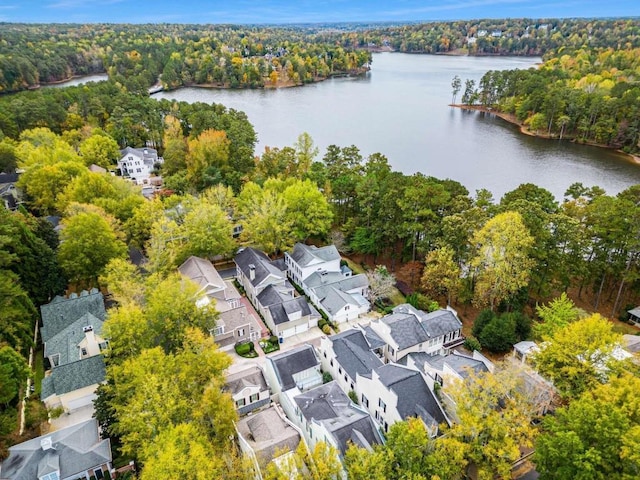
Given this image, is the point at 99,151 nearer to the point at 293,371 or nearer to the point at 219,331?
the point at 219,331

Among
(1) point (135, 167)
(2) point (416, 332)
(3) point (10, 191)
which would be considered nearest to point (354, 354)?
(2) point (416, 332)

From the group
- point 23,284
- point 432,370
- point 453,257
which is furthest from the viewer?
point 453,257

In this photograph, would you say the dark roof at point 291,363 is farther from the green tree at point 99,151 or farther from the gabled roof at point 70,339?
the green tree at point 99,151

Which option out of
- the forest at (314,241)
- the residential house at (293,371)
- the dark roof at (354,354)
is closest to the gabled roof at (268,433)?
the forest at (314,241)

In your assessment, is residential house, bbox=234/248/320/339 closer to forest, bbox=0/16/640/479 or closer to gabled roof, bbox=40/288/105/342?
forest, bbox=0/16/640/479

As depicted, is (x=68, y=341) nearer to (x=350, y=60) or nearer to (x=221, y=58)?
(x=221, y=58)

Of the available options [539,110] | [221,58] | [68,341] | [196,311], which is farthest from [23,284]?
[221,58]

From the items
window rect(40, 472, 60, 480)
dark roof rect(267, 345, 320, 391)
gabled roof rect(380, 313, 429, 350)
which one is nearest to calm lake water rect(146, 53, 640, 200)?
gabled roof rect(380, 313, 429, 350)
